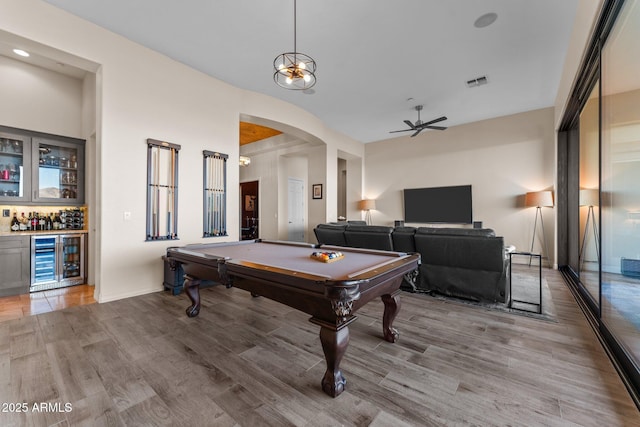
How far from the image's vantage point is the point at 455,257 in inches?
126

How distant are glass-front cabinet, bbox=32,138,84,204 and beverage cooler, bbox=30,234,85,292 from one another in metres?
0.62

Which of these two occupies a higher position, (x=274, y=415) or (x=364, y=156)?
(x=364, y=156)

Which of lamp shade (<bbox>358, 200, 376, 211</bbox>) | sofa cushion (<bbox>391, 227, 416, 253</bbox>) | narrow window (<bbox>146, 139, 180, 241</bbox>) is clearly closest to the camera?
sofa cushion (<bbox>391, 227, 416, 253</bbox>)

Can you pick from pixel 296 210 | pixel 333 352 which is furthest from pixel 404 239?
pixel 296 210

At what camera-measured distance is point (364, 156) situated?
8.21 meters

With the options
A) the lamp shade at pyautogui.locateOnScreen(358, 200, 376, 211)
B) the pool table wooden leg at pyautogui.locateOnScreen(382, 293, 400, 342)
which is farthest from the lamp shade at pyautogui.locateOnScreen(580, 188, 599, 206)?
the lamp shade at pyautogui.locateOnScreen(358, 200, 376, 211)

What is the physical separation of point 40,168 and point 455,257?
5.98m

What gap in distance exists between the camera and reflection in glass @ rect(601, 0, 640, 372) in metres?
1.83

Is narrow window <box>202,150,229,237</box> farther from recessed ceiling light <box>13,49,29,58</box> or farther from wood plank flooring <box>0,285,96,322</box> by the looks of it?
recessed ceiling light <box>13,49,29,58</box>

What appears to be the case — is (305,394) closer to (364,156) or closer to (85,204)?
(85,204)

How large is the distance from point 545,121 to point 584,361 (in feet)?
17.7

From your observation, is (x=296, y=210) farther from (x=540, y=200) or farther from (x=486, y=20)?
(x=486, y=20)

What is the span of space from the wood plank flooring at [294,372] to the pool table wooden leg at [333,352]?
63 mm

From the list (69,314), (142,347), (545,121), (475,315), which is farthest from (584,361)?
(545,121)
